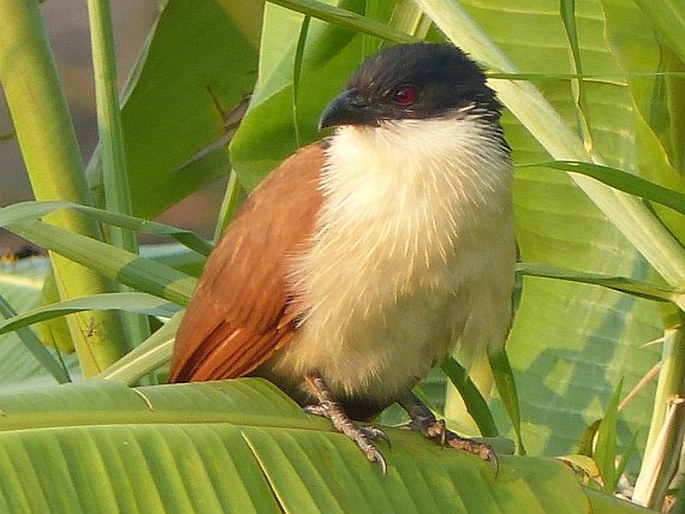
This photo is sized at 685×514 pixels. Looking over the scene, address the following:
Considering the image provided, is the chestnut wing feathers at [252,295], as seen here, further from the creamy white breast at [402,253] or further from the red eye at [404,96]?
the red eye at [404,96]

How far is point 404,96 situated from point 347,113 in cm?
8

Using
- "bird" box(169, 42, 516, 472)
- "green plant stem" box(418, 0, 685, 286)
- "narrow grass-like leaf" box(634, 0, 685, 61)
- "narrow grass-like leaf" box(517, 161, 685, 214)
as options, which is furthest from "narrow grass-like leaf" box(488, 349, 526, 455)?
"narrow grass-like leaf" box(634, 0, 685, 61)

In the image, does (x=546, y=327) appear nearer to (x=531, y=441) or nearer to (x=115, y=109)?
(x=531, y=441)

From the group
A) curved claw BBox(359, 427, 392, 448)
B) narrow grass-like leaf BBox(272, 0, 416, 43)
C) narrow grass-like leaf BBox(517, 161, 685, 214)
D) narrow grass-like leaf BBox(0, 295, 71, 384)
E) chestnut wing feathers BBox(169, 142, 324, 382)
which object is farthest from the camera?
narrow grass-like leaf BBox(0, 295, 71, 384)

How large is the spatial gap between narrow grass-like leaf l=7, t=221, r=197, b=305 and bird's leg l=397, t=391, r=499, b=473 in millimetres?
377

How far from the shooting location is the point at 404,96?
62.0 inches

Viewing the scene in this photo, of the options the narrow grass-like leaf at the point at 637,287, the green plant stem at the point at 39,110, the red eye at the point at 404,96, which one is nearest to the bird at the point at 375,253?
the red eye at the point at 404,96

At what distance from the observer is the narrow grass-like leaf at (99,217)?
4.62ft

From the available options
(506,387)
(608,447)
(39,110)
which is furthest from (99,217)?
(608,447)

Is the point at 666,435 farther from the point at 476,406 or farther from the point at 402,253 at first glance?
the point at 402,253

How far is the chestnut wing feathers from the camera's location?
1.54m

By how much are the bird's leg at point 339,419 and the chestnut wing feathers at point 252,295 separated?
0.07 metres

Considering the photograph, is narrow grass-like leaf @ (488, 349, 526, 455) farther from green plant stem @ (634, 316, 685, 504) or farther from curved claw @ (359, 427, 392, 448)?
curved claw @ (359, 427, 392, 448)

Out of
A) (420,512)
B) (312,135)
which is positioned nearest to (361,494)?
(420,512)
